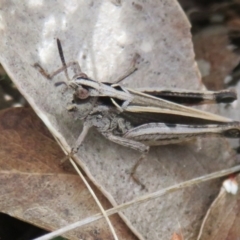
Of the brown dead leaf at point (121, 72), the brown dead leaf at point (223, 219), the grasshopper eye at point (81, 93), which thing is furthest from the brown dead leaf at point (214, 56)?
the grasshopper eye at point (81, 93)

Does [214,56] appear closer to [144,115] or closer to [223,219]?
[144,115]

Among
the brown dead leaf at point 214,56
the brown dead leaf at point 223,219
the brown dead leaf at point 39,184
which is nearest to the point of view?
the brown dead leaf at point 39,184

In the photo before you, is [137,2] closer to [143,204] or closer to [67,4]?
[67,4]

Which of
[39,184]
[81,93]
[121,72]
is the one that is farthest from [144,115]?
[39,184]

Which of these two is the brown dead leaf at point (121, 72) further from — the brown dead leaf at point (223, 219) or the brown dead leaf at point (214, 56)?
the brown dead leaf at point (214, 56)

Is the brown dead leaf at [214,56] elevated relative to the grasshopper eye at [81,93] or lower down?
lower down

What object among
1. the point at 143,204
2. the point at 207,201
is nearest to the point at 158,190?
the point at 143,204
